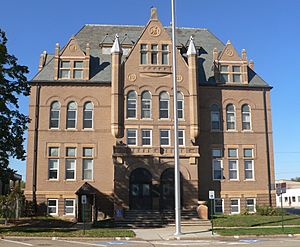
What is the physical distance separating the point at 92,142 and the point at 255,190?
15060mm

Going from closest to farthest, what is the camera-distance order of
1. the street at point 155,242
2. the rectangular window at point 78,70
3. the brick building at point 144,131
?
the street at point 155,242
the brick building at point 144,131
the rectangular window at point 78,70

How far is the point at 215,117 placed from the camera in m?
37.5

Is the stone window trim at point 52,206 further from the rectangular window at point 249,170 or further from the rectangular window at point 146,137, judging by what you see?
the rectangular window at point 249,170

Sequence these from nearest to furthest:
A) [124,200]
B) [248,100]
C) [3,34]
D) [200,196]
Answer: [3,34] < [124,200] < [200,196] < [248,100]

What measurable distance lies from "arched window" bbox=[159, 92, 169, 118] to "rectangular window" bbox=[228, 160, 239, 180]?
728 cm

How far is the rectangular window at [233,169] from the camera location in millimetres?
36759

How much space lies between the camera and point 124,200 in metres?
33.1

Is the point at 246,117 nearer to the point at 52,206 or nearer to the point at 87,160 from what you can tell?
the point at 87,160

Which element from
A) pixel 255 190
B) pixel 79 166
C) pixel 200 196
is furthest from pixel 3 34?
pixel 255 190

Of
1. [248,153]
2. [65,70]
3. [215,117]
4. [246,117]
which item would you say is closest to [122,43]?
[65,70]

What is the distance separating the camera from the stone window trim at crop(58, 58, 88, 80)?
37000mm

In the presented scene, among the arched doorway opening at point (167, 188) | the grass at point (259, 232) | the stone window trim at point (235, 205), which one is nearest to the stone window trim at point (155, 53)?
the arched doorway opening at point (167, 188)

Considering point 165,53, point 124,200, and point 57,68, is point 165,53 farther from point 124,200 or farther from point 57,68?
point 124,200

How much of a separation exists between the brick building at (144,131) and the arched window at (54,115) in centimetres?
9
